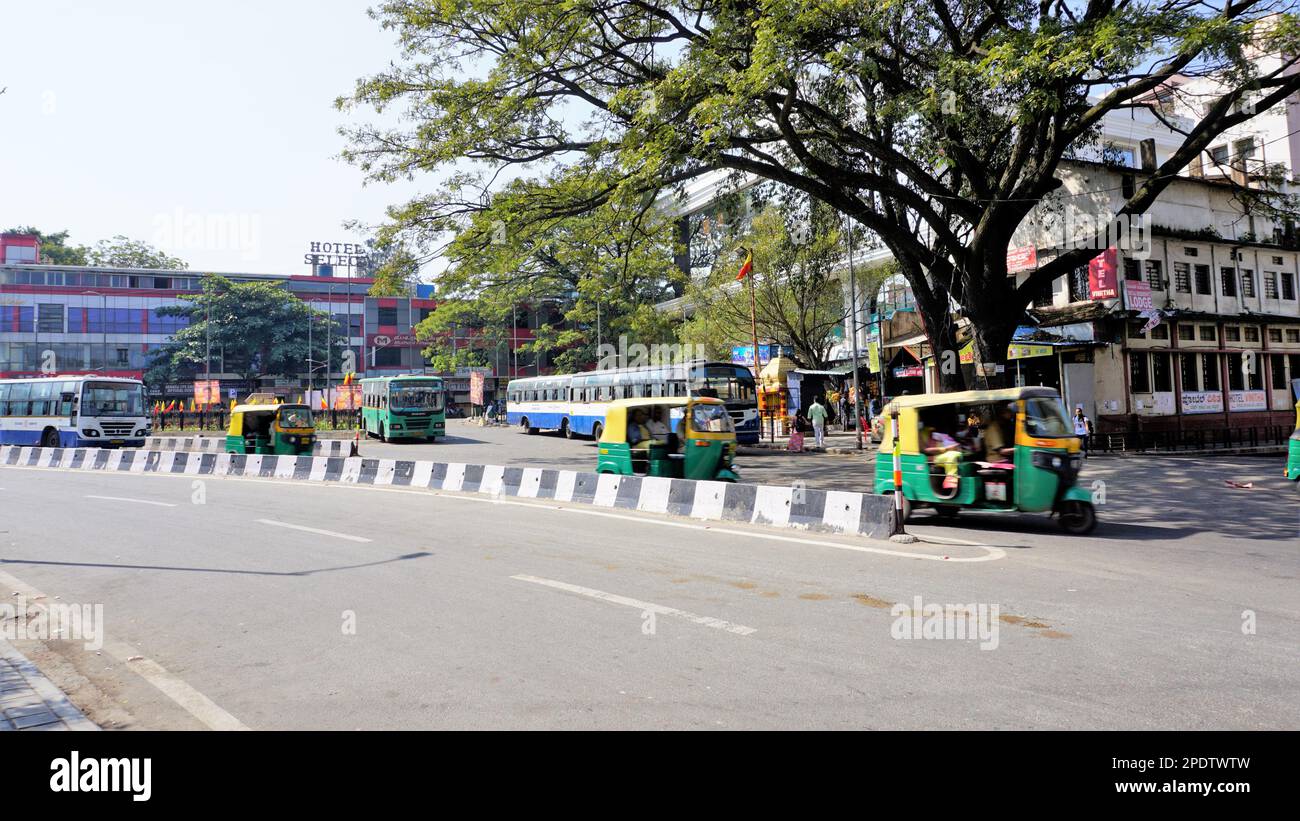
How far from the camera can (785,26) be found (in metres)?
13.9

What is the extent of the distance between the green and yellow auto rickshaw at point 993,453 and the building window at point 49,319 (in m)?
80.2

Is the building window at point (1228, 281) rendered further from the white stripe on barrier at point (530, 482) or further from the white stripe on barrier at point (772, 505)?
the white stripe on barrier at point (530, 482)

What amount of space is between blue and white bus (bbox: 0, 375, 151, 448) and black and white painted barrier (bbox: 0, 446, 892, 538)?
5.43 metres

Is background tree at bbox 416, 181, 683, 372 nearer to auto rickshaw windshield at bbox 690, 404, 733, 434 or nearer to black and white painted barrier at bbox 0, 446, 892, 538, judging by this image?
auto rickshaw windshield at bbox 690, 404, 733, 434

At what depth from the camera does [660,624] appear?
235 inches

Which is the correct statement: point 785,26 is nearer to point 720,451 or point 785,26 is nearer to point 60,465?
point 720,451

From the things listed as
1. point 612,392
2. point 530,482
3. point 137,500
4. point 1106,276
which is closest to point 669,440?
point 530,482

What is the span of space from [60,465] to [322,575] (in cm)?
2400

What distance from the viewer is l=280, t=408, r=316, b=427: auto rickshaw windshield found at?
25.5 meters

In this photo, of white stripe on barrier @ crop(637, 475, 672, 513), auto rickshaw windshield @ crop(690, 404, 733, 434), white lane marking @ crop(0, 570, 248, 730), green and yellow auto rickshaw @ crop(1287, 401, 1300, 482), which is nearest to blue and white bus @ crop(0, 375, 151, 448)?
auto rickshaw windshield @ crop(690, 404, 733, 434)

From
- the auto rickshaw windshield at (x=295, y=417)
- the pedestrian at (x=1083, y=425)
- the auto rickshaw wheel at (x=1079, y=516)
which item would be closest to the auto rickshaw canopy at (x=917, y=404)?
the auto rickshaw wheel at (x=1079, y=516)

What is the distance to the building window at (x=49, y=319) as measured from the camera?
6862 cm

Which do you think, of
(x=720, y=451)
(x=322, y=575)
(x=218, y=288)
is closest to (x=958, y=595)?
(x=322, y=575)
